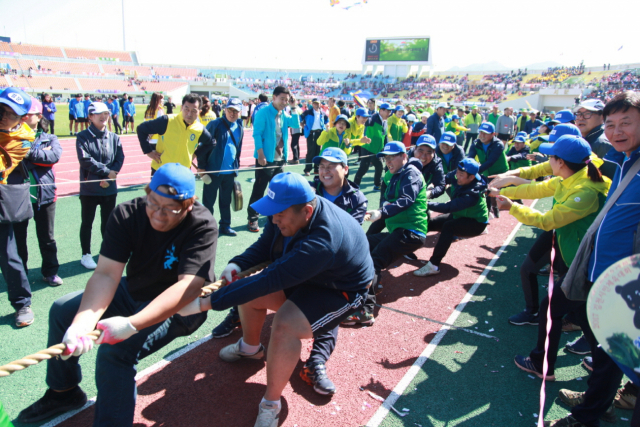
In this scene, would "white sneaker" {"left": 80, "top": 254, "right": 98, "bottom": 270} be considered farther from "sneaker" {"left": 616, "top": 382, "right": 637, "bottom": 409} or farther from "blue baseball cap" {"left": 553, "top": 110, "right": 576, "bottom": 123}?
"blue baseball cap" {"left": 553, "top": 110, "right": 576, "bottom": 123}

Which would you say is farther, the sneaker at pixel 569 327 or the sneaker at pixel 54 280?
the sneaker at pixel 54 280

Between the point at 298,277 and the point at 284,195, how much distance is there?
0.51 meters

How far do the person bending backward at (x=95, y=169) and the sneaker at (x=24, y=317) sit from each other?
4.05ft

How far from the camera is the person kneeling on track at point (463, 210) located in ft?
17.1

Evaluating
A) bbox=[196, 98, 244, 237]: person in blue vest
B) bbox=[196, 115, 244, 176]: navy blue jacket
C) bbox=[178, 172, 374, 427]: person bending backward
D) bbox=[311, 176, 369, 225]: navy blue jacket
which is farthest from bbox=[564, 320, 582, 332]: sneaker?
bbox=[196, 115, 244, 176]: navy blue jacket

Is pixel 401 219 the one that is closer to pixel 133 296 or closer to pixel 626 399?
pixel 626 399

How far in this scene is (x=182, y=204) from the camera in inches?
94.5

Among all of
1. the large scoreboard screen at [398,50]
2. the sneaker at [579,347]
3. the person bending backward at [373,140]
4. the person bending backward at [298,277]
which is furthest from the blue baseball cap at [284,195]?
the large scoreboard screen at [398,50]

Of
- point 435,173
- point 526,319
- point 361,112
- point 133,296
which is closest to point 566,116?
point 435,173

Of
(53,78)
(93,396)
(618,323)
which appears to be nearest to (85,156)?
(93,396)

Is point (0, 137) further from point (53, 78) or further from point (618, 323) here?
point (53, 78)

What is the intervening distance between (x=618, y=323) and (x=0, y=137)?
4.58m

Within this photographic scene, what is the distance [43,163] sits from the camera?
4.16 m

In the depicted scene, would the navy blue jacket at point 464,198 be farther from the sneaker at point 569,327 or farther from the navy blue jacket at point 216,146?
the navy blue jacket at point 216,146
